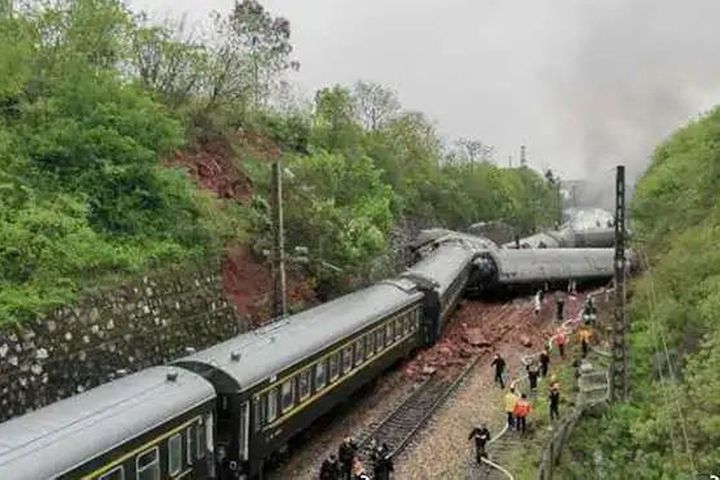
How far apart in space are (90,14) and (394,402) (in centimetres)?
1613

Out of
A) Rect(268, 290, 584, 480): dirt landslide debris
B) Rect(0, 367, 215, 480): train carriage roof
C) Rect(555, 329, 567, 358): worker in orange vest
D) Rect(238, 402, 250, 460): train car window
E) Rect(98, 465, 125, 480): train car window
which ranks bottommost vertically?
Rect(268, 290, 584, 480): dirt landslide debris

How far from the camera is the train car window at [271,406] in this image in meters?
18.5

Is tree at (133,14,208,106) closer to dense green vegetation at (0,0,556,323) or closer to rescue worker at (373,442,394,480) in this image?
dense green vegetation at (0,0,556,323)

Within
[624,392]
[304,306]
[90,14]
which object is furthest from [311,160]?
[624,392]

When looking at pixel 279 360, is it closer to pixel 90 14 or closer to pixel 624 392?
pixel 624 392

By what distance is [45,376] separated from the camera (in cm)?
1950

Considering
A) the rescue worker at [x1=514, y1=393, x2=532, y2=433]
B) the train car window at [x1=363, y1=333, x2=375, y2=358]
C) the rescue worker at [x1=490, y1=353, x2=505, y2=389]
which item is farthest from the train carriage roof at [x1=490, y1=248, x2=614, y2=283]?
the rescue worker at [x1=514, y1=393, x2=532, y2=433]

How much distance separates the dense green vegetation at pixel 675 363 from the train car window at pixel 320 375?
6.35m

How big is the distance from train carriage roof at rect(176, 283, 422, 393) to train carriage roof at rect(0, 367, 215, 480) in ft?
2.37

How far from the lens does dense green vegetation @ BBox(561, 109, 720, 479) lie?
19.8 m

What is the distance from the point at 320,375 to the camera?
21.7 metres

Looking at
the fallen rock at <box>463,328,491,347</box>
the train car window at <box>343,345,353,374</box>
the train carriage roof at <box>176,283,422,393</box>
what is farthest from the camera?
the fallen rock at <box>463,328,491,347</box>

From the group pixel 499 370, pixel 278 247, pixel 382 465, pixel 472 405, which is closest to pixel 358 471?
pixel 382 465

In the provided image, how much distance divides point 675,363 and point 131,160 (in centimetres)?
1670
